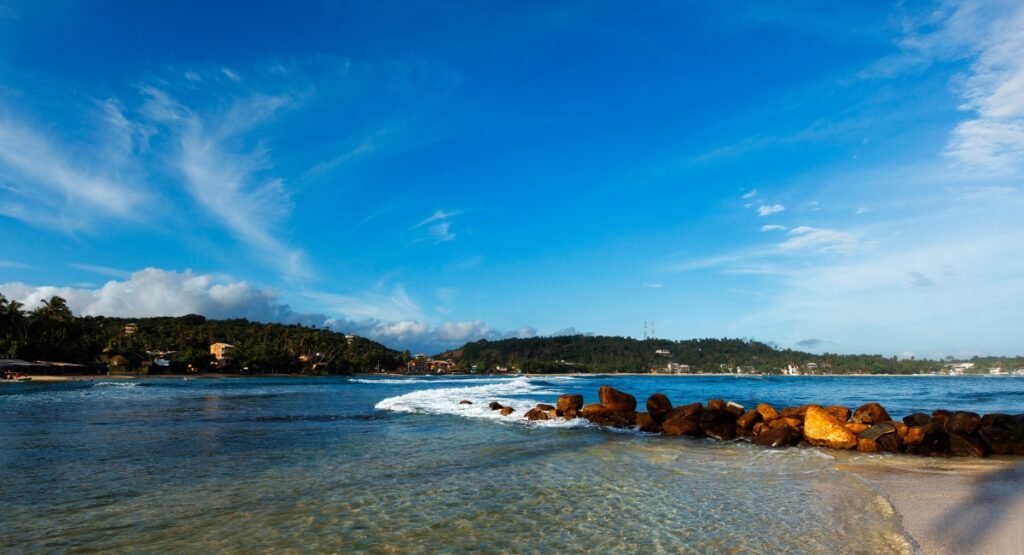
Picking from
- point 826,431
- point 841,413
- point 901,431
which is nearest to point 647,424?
point 826,431

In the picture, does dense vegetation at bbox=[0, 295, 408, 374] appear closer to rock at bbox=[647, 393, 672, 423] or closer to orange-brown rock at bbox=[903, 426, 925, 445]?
rock at bbox=[647, 393, 672, 423]

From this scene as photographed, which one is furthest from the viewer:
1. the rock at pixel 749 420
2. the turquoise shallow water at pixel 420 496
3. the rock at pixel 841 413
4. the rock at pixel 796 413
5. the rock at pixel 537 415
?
the rock at pixel 537 415

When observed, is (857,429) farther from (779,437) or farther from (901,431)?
(779,437)

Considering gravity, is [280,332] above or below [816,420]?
above

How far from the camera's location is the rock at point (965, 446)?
15.7m

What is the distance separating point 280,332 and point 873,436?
6367 inches

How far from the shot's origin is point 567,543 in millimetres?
7301

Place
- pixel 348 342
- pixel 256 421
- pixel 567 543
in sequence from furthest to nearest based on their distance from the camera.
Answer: pixel 348 342 < pixel 256 421 < pixel 567 543

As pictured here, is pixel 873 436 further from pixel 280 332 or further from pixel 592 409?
pixel 280 332

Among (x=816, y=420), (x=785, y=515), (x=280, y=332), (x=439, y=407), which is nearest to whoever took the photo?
(x=785, y=515)

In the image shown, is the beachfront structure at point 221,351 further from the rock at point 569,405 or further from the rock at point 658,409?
the rock at point 658,409

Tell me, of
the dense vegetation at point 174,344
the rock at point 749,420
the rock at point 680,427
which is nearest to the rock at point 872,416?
the rock at point 749,420

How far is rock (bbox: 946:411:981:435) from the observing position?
16.5 m

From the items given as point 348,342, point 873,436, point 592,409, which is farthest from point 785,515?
point 348,342
